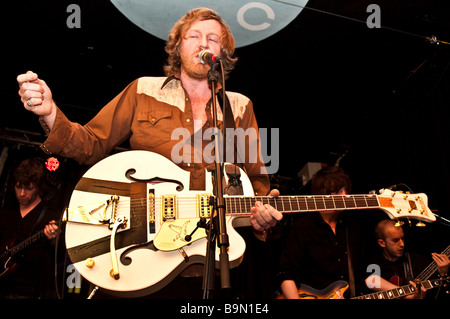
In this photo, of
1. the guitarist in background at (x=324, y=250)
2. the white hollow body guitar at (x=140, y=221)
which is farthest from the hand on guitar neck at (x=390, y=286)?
the white hollow body guitar at (x=140, y=221)

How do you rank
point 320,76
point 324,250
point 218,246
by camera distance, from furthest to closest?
1. point 320,76
2. point 324,250
3. point 218,246

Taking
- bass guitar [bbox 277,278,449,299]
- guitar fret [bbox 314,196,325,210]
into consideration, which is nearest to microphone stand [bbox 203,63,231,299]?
guitar fret [bbox 314,196,325,210]

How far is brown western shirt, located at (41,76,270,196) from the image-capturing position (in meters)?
2.16

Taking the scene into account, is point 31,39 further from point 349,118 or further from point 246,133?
point 349,118

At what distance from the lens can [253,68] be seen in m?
5.21

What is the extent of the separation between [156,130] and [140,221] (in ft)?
2.08

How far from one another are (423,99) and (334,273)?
8.38 feet

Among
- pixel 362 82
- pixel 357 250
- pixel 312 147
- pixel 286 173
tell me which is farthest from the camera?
pixel 286 173

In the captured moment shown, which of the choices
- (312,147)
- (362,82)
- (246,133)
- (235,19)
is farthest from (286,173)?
(246,133)

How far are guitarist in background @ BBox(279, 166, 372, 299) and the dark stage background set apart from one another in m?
1.06

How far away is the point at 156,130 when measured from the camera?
2.31 m

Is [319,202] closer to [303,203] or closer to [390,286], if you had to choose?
[303,203]

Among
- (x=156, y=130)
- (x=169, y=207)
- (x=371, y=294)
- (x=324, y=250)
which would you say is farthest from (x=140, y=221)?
(x=371, y=294)

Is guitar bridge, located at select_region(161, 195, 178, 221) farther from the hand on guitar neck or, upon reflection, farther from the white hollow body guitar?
the hand on guitar neck
